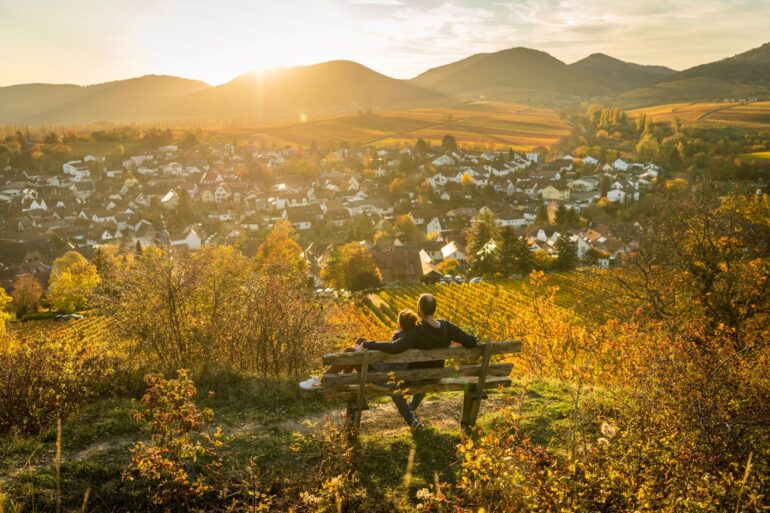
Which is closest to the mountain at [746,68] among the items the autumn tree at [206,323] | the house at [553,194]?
the house at [553,194]

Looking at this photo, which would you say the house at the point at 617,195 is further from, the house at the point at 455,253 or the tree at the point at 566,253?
the tree at the point at 566,253

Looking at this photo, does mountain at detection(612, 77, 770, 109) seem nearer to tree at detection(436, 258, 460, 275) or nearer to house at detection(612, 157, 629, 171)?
house at detection(612, 157, 629, 171)

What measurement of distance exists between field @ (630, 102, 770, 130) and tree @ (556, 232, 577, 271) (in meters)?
80.4

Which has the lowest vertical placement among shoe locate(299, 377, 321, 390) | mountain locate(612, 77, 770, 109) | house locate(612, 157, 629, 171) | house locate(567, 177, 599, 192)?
house locate(567, 177, 599, 192)

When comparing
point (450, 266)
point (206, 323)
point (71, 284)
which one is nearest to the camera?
point (206, 323)

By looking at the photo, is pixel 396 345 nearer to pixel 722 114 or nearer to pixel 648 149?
pixel 648 149

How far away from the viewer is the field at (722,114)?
108 m

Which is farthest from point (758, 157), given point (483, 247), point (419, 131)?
point (419, 131)

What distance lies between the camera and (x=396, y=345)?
547 centimetres

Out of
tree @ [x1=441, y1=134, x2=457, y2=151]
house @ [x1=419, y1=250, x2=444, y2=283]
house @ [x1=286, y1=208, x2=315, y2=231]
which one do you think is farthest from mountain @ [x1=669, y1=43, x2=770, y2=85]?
house @ [x1=419, y1=250, x2=444, y2=283]

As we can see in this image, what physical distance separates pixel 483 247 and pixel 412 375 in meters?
48.9

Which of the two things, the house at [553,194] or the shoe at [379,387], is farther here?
the house at [553,194]

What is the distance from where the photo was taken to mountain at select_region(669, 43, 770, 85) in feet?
569

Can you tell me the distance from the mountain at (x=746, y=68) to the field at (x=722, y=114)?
1510 inches
